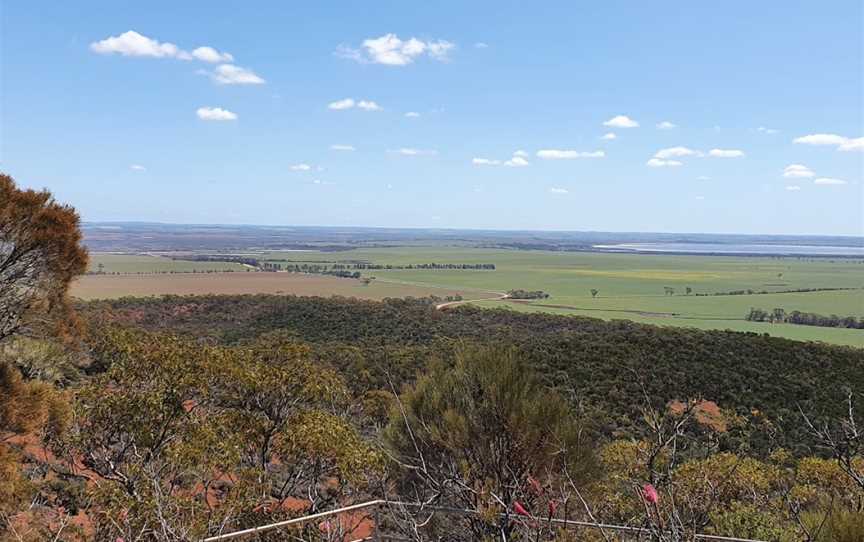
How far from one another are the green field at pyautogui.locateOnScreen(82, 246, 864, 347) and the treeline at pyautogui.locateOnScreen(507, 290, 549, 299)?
2.00 metres

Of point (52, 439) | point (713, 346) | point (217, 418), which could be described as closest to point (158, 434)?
point (217, 418)

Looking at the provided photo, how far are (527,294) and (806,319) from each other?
35.1 meters

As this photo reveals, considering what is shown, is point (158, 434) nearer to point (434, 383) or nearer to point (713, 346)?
point (434, 383)

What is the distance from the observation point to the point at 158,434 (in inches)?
323

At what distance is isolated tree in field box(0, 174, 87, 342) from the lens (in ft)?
22.0

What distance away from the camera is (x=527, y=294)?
82.9 meters

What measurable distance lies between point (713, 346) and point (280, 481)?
25709mm

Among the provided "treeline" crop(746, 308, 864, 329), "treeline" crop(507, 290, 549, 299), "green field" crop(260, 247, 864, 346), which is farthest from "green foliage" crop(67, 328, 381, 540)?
"treeline" crop(507, 290, 549, 299)

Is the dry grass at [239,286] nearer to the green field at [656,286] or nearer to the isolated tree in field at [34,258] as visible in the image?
the green field at [656,286]

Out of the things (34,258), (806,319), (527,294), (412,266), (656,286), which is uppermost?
(34,258)

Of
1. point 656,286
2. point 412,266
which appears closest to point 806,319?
point 656,286

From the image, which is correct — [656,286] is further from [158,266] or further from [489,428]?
[489,428]

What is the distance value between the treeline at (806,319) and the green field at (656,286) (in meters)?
1.98

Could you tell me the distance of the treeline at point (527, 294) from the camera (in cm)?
8056
